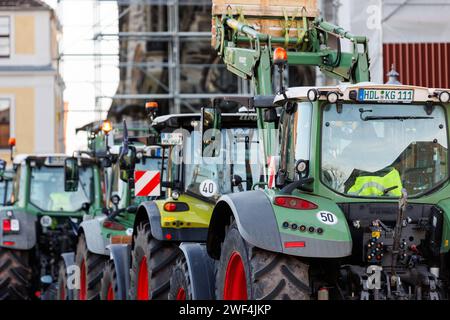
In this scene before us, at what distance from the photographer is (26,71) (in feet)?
145

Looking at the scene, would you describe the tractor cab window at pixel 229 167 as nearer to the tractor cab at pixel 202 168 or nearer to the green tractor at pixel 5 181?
the tractor cab at pixel 202 168

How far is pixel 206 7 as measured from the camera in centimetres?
3788

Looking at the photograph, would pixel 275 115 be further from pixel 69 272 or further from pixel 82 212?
pixel 82 212

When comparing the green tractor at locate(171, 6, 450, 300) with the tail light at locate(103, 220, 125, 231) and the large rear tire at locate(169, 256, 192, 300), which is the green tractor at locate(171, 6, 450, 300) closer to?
the large rear tire at locate(169, 256, 192, 300)

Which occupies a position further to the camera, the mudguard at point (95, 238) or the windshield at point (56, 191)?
the windshield at point (56, 191)

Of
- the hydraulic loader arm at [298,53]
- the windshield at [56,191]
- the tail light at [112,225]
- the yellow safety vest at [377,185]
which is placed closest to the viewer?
the yellow safety vest at [377,185]

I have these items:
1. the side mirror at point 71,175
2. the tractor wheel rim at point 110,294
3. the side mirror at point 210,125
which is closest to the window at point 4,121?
the side mirror at point 71,175

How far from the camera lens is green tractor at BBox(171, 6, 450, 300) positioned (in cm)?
850

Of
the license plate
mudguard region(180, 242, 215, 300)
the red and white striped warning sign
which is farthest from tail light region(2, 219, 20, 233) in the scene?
the license plate

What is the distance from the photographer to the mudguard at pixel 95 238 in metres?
15.4

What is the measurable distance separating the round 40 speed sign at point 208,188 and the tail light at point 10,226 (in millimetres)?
6049

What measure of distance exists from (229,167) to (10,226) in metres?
6.66

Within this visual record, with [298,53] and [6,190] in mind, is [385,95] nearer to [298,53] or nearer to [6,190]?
[298,53]

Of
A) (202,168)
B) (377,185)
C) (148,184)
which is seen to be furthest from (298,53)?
(377,185)
